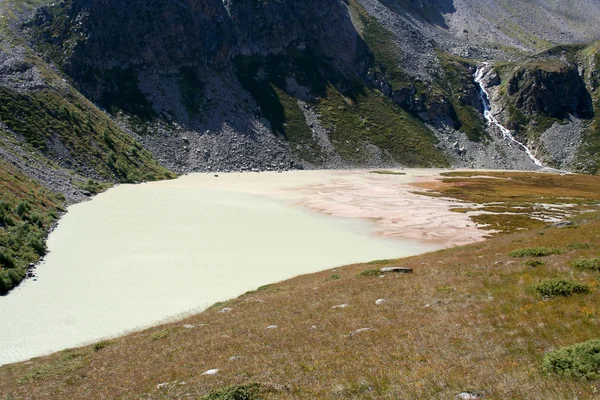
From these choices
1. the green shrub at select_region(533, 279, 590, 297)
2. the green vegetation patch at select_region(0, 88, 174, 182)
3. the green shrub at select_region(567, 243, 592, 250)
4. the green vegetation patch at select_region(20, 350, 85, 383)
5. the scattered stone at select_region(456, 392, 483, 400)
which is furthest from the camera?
the green vegetation patch at select_region(0, 88, 174, 182)

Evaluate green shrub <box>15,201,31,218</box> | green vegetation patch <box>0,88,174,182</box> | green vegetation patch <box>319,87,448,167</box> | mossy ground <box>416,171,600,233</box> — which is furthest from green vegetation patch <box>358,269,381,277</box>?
green vegetation patch <box>319,87,448,167</box>

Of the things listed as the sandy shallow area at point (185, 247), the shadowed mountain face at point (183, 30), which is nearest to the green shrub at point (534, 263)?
the sandy shallow area at point (185, 247)

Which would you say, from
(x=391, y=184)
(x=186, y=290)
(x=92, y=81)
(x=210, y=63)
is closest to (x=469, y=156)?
(x=391, y=184)

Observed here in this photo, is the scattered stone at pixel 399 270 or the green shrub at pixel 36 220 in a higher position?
the green shrub at pixel 36 220

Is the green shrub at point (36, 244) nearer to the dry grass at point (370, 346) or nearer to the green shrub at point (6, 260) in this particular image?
the green shrub at point (6, 260)

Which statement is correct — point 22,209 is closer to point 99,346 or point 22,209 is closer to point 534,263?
point 99,346

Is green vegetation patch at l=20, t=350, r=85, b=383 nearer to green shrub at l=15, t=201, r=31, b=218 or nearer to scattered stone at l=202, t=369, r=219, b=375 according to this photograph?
scattered stone at l=202, t=369, r=219, b=375

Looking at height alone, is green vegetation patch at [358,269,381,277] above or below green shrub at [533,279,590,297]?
below

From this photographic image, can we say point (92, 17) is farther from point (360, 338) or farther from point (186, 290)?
point (360, 338)

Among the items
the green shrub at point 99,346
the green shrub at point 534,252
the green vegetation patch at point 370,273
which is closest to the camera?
the green shrub at point 99,346
